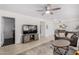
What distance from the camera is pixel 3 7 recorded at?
1.97 meters

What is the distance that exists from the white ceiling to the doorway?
22 centimetres

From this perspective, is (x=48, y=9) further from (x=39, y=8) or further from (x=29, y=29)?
(x=29, y=29)

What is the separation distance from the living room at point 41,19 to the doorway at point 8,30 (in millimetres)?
38

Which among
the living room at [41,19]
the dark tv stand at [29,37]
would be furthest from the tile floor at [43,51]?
the dark tv stand at [29,37]

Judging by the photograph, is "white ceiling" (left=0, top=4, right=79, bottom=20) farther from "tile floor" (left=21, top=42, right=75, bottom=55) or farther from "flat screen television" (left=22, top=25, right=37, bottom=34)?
"tile floor" (left=21, top=42, right=75, bottom=55)

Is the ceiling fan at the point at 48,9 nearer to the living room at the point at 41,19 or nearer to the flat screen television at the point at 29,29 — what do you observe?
the living room at the point at 41,19

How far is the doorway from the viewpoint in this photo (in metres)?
2.00

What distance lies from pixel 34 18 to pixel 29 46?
60 centimetres

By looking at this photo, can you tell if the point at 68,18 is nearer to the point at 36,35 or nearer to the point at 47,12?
the point at 47,12

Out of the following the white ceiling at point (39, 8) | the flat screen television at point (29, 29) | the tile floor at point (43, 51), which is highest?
the white ceiling at point (39, 8)

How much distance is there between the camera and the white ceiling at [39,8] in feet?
6.59

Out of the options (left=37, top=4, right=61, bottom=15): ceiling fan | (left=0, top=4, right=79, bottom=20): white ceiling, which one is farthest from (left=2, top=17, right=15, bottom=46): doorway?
(left=37, top=4, right=61, bottom=15): ceiling fan

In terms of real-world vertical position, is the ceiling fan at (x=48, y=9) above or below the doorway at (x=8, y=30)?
above

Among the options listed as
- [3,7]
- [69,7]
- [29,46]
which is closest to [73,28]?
[69,7]
